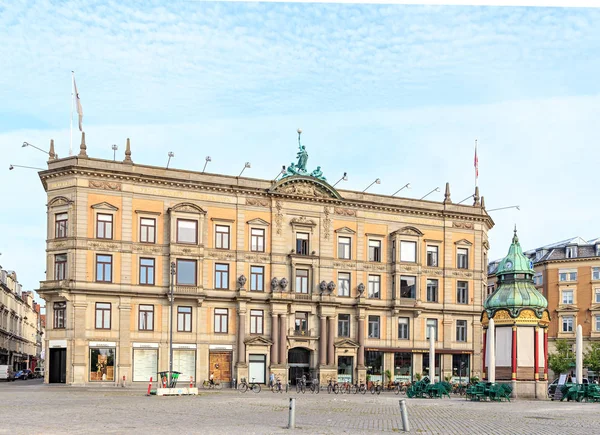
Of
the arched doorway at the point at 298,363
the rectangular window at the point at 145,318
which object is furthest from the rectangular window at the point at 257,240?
the rectangular window at the point at 145,318

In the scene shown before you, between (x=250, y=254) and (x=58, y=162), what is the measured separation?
16091mm

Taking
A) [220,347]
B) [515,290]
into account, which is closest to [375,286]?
[220,347]

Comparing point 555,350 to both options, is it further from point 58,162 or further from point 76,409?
point 76,409

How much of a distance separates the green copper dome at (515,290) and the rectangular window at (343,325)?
71.2ft

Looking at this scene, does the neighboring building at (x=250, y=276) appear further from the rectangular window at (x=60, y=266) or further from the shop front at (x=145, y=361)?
the rectangular window at (x=60, y=266)

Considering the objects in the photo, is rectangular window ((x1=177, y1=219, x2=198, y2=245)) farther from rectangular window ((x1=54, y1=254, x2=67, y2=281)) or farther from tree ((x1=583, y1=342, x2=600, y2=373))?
tree ((x1=583, y1=342, x2=600, y2=373))

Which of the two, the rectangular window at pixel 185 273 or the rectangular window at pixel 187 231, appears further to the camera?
the rectangular window at pixel 187 231

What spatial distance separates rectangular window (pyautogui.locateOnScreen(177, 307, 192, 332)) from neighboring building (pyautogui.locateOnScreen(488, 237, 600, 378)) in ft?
169

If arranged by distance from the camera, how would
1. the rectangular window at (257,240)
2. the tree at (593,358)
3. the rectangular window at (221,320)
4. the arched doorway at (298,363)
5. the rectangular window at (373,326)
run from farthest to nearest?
the tree at (593,358) → the rectangular window at (373,326) → the arched doorway at (298,363) → the rectangular window at (257,240) → the rectangular window at (221,320)

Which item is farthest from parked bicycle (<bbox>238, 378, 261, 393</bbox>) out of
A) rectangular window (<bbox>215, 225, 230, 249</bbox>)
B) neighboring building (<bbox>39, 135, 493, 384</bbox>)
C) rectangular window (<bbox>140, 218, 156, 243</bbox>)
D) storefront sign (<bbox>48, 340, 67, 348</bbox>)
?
storefront sign (<bbox>48, 340, 67, 348</bbox>)

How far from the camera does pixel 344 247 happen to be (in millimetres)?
72938

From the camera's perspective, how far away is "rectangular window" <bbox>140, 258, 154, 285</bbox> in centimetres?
6512

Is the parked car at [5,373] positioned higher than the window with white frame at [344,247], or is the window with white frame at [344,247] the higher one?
the window with white frame at [344,247]

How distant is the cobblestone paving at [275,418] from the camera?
995 inches
